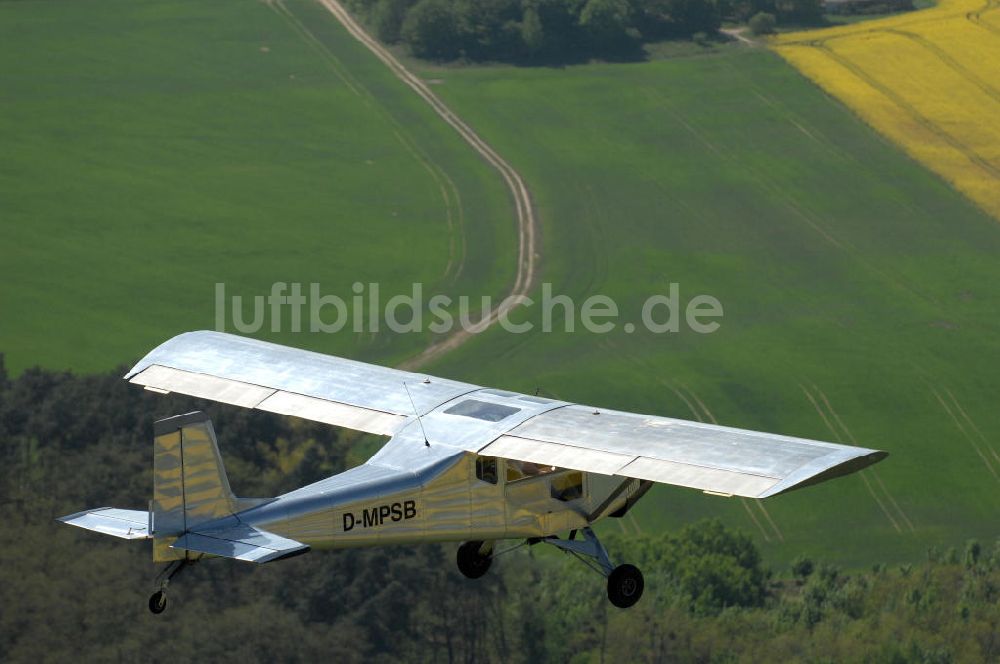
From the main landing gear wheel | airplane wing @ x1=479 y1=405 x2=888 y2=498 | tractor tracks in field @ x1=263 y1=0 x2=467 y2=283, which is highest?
airplane wing @ x1=479 y1=405 x2=888 y2=498

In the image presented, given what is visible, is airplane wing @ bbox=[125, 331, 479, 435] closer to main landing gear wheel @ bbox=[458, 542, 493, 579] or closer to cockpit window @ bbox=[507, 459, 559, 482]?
cockpit window @ bbox=[507, 459, 559, 482]

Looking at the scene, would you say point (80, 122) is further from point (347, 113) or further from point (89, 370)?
point (89, 370)

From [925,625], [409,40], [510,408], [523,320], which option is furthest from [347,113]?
[510,408]

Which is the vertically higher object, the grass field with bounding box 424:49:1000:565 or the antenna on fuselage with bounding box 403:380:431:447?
the antenna on fuselage with bounding box 403:380:431:447

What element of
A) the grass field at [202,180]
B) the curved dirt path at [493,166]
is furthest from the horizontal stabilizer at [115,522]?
the grass field at [202,180]

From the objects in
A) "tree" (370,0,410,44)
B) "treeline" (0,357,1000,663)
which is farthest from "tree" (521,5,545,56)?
"treeline" (0,357,1000,663)

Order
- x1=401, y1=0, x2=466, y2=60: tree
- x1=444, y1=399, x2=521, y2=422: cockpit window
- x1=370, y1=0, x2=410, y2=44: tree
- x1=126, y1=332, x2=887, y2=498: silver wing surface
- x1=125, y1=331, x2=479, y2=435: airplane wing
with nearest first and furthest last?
x1=126, y1=332, x2=887, y2=498: silver wing surface < x1=444, y1=399, x2=521, y2=422: cockpit window < x1=125, y1=331, x2=479, y2=435: airplane wing < x1=401, y1=0, x2=466, y2=60: tree < x1=370, y1=0, x2=410, y2=44: tree

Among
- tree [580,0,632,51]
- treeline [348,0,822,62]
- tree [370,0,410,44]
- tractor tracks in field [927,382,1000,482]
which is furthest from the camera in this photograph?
tree [370,0,410,44]

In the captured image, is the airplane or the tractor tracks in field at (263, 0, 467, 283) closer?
the airplane
